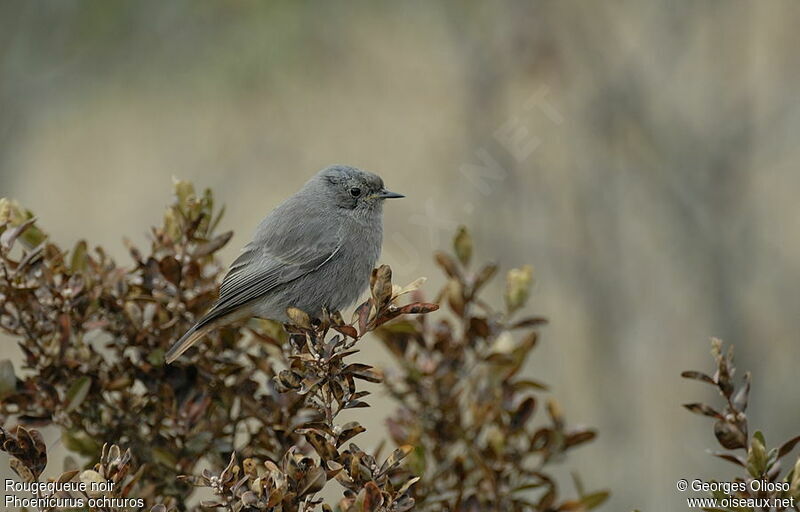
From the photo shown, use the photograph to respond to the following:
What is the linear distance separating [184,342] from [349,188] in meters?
0.89

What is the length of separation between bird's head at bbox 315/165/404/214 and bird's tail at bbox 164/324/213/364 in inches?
31.4

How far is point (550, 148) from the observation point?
15.9 ft

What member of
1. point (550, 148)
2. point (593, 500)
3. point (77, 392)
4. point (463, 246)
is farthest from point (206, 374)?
point (550, 148)

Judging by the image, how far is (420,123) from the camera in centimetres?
563

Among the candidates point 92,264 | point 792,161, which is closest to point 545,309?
point 792,161

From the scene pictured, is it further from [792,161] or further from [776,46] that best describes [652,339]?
[776,46]

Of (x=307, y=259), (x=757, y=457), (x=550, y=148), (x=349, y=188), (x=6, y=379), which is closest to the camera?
(x=757, y=457)

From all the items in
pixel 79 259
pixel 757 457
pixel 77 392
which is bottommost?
pixel 757 457

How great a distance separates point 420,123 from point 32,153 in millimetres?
2778

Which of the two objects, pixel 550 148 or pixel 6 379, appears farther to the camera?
pixel 550 148

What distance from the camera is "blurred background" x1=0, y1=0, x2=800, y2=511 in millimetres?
4281

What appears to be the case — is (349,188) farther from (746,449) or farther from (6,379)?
(746,449)

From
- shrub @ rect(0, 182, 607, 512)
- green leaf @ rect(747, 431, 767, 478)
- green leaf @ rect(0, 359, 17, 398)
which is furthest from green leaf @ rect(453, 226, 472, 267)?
green leaf @ rect(0, 359, 17, 398)

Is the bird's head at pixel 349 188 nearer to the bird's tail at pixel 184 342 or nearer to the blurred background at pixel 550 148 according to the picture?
the bird's tail at pixel 184 342
